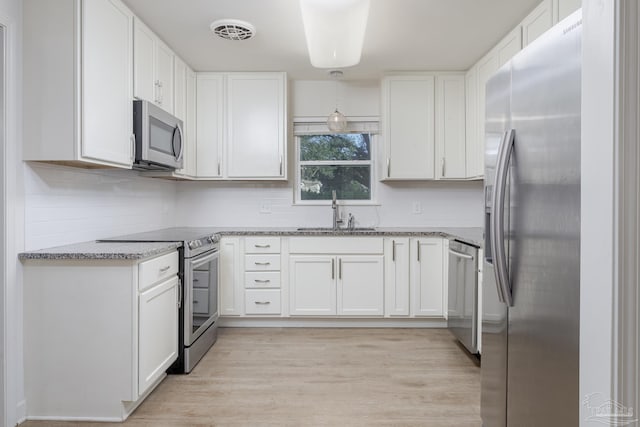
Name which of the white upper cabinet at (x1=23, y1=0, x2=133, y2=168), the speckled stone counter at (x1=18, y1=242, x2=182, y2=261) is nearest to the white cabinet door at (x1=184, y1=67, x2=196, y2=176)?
the speckled stone counter at (x1=18, y1=242, x2=182, y2=261)

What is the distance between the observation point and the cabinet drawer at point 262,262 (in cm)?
343

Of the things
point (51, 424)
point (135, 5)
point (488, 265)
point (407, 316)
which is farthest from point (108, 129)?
point (407, 316)

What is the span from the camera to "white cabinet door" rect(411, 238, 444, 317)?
339cm

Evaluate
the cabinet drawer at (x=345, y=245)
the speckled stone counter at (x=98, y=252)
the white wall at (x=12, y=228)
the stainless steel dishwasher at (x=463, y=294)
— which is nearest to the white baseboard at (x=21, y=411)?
the white wall at (x=12, y=228)

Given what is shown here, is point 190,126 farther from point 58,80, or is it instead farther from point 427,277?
point 427,277

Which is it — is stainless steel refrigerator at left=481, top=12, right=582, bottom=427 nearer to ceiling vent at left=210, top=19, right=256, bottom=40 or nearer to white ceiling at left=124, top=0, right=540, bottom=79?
white ceiling at left=124, top=0, right=540, bottom=79

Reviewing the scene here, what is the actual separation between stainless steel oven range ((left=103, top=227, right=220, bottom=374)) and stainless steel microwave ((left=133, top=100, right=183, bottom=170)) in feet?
1.79

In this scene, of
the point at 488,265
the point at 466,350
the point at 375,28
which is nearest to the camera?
the point at 488,265

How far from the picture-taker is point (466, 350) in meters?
2.94

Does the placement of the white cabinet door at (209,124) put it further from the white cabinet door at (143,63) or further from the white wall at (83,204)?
the white cabinet door at (143,63)

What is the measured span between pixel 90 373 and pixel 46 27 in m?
1.81

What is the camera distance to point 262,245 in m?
3.43

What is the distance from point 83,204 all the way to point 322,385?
193 centimetres

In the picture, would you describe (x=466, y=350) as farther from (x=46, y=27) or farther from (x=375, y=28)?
(x=46, y=27)
